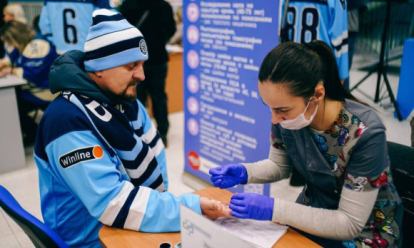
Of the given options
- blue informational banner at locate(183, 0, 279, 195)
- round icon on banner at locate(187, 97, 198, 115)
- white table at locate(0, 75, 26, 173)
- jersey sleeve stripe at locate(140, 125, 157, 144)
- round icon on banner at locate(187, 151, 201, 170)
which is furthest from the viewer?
white table at locate(0, 75, 26, 173)

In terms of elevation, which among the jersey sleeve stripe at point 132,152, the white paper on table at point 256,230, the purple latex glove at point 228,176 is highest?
the jersey sleeve stripe at point 132,152

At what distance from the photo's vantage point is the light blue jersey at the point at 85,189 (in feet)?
3.91

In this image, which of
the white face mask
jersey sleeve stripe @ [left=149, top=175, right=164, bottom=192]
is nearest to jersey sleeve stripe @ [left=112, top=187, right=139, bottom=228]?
jersey sleeve stripe @ [left=149, top=175, right=164, bottom=192]

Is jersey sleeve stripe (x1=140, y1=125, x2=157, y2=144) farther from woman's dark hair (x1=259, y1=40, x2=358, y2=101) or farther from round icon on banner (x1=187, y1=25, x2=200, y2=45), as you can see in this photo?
round icon on banner (x1=187, y1=25, x2=200, y2=45)

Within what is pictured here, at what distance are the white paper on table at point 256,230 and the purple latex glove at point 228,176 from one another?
0.57 feet

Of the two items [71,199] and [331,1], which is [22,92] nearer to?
[71,199]

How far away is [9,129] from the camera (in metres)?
3.30

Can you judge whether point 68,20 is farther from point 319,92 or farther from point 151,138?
point 319,92

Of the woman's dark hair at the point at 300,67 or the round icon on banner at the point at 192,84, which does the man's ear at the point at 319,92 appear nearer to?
the woman's dark hair at the point at 300,67

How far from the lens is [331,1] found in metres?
2.24

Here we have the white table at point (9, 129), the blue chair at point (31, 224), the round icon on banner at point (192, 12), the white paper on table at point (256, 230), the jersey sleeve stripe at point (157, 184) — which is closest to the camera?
the blue chair at point (31, 224)

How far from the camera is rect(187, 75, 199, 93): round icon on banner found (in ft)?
8.99

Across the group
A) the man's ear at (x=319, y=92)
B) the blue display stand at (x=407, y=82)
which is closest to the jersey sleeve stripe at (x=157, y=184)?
the man's ear at (x=319, y=92)

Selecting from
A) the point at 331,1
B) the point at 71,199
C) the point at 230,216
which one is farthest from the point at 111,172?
the point at 331,1
